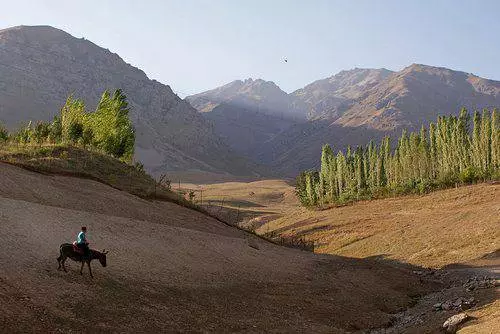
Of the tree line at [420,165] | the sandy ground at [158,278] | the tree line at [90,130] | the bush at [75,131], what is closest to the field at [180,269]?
the sandy ground at [158,278]

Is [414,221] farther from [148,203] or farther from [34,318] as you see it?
[34,318]

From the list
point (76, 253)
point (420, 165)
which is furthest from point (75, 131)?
point (420, 165)

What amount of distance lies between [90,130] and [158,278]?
49.4 metres

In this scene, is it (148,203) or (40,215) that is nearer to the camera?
(40,215)

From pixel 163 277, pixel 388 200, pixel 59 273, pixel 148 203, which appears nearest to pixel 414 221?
pixel 388 200

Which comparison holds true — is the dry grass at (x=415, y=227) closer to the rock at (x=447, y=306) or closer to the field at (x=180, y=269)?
the field at (x=180, y=269)

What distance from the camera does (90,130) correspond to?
2717 inches

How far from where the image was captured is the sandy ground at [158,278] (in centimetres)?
1866

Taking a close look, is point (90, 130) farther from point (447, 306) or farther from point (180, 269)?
point (447, 306)

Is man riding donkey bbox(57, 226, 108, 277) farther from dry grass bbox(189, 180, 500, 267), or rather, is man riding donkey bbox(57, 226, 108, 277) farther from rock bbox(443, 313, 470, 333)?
dry grass bbox(189, 180, 500, 267)

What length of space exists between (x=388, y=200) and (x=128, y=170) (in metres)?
52.6

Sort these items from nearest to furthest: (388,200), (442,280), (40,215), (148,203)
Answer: (40,215)
(442,280)
(148,203)
(388,200)

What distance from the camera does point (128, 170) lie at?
176ft

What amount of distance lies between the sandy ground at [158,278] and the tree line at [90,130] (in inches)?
976
